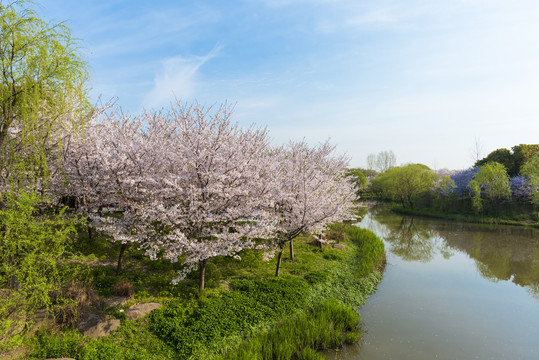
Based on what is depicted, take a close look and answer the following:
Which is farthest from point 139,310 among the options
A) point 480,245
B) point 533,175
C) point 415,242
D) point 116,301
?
point 533,175

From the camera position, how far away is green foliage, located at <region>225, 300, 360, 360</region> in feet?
27.3

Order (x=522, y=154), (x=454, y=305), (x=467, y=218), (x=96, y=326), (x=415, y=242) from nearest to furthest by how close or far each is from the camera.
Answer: (x=96, y=326) < (x=454, y=305) < (x=415, y=242) < (x=467, y=218) < (x=522, y=154)

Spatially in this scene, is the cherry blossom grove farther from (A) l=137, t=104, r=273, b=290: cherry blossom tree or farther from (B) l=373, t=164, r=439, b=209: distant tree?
(B) l=373, t=164, r=439, b=209: distant tree

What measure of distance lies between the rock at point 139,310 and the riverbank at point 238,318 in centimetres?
18

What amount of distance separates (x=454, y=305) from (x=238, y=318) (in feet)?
35.4

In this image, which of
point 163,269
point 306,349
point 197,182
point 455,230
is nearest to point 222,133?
point 197,182

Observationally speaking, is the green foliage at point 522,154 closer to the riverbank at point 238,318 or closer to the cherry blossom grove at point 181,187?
the riverbank at point 238,318

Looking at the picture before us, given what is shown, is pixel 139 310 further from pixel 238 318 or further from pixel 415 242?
pixel 415 242

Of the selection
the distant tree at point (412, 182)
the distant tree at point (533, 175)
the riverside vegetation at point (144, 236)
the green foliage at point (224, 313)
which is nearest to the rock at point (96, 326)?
the riverside vegetation at point (144, 236)

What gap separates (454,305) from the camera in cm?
1353

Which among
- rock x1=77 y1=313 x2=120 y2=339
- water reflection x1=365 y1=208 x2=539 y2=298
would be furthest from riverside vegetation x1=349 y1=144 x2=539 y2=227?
rock x1=77 y1=313 x2=120 y2=339

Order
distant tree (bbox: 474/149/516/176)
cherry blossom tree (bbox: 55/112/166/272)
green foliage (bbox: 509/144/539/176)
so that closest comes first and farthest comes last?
1. cherry blossom tree (bbox: 55/112/166/272)
2. green foliage (bbox: 509/144/539/176)
3. distant tree (bbox: 474/149/516/176)

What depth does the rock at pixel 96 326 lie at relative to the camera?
319 inches

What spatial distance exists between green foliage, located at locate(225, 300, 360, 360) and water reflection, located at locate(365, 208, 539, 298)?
12.4 meters
